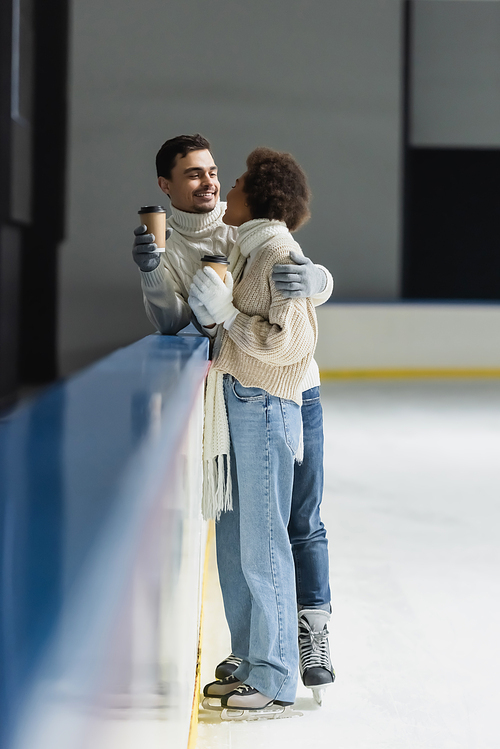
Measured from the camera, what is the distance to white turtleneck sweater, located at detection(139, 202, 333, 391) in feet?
6.15

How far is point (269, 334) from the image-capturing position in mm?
1624

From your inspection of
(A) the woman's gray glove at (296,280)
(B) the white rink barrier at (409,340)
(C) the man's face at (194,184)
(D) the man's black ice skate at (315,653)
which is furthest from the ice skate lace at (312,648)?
(B) the white rink barrier at (409,340)

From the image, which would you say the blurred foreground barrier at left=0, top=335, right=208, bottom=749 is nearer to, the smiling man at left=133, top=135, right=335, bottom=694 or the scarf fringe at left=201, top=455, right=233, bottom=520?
the scarf fringe at left=201, top=455, right=233, bottom=520

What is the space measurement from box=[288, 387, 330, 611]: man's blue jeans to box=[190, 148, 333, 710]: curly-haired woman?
102 mm

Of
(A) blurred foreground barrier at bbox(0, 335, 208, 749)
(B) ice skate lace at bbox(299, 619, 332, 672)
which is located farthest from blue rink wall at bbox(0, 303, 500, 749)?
(B) ice skate lace at bbox(299, 619, 332, 672)

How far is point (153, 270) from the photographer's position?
5.56 ft

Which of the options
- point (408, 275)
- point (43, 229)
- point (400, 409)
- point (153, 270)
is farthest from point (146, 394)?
point (43, 229)

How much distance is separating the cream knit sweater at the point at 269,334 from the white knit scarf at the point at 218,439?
0.05 meters

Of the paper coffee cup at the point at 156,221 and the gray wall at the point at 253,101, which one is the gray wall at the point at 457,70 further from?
the paper coffee cup at the point at 156,221

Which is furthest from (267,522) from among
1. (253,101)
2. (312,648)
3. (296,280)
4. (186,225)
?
(253,101)

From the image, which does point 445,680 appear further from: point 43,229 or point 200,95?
point 43,229

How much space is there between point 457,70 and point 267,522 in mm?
10271

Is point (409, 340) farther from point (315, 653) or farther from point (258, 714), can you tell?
point (258, 714)

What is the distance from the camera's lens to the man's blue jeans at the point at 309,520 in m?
1.88
